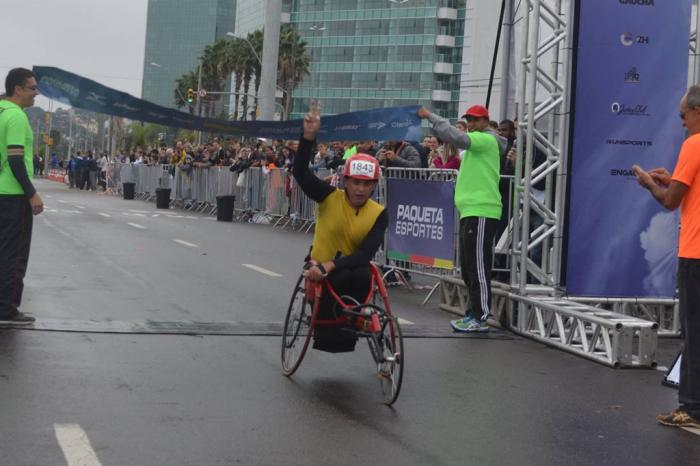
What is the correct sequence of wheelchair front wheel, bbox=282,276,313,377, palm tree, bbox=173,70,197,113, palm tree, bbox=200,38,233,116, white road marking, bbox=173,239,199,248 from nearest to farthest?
wheelchair front wheel, bbox=282,276,313,377 → white road marking, bbox=173,239,199,248 → palm tree, bbox=200,38,233,116 → palm tree, bbox=173,70,197,113

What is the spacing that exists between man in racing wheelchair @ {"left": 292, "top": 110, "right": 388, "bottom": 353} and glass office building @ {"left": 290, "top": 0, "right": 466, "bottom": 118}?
109558 mm

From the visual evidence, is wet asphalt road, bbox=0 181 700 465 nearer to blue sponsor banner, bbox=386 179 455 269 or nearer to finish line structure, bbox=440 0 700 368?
finish line structure, bbox=440 0 700 368

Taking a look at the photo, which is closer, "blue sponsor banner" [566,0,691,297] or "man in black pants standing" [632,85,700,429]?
"man in black pants standing" [632,85,700,429]

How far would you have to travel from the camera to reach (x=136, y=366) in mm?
8195

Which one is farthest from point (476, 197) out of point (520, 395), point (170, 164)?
point (170, 164)

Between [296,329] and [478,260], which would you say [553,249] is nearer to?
[478,260]

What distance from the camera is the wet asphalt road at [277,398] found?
20.0 feet

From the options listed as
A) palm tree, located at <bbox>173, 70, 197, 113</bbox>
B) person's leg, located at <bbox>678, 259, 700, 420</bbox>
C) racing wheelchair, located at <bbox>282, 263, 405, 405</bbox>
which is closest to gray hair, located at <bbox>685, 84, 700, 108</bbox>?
person's leg, located at <bbox>678, 259, 700, 420</bbox>

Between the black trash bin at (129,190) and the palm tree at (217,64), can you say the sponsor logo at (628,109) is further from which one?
the palm tree at (217,64)

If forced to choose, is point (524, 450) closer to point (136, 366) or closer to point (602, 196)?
point (136, 366)

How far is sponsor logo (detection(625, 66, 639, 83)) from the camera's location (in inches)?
413

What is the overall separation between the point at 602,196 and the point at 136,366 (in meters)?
4.65

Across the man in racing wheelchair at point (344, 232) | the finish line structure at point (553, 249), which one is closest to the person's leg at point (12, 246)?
the man in racing wheelchair at point (344, 232)

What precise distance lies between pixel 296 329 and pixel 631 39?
441 centimetres
